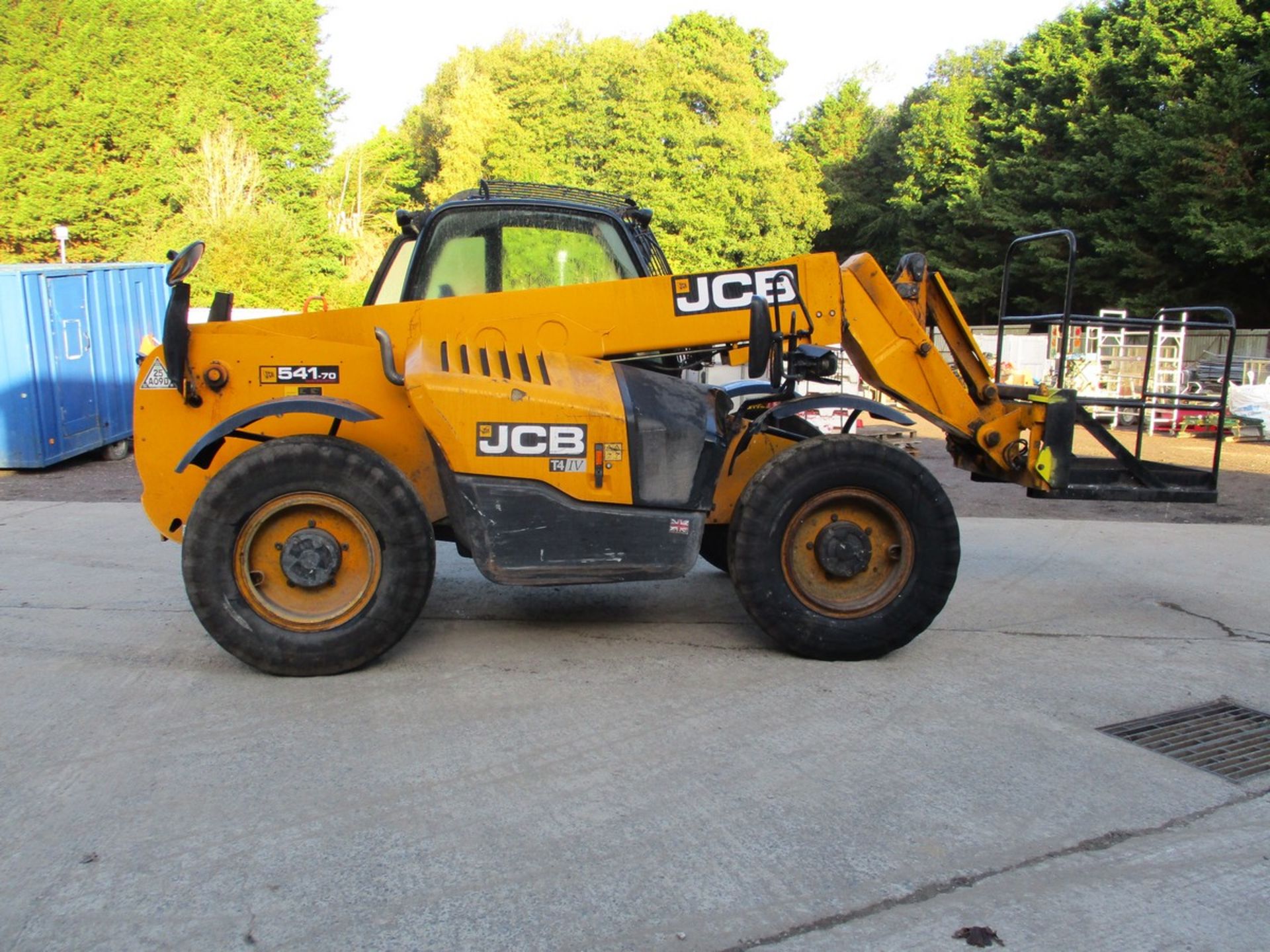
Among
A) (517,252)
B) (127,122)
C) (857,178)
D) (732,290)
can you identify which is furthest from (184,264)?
(857,178)

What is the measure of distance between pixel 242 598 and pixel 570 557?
1.53m

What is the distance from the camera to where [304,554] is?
4953 millimetres

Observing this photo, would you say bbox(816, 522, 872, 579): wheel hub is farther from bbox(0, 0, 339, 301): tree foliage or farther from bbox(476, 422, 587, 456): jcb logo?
bbox(0, 0, 339, 301): tree foliage

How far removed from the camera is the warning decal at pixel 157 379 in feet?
17.1

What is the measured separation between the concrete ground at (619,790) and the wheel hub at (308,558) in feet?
1.59

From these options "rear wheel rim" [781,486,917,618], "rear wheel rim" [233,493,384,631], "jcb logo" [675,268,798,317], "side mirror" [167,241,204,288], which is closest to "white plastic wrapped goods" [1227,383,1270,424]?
"rear wheel rim" [781,486,917,618]

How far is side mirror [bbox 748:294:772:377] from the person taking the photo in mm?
5137

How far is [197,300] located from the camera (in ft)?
96.0

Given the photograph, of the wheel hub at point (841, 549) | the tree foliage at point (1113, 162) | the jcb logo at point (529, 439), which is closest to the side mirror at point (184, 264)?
the jcb logo at point (529, 439)

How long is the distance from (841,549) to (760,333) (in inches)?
45.0

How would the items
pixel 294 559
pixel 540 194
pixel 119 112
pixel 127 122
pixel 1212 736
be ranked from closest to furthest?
pixel 1212 736 → pixel 294 559 → pixel 540 194 → pixel 119 112 → pixel 127 122

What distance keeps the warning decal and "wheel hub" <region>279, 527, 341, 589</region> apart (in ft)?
3.39

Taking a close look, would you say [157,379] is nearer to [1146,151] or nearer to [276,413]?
[276,413]

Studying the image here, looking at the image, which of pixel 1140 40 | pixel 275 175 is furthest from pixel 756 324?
pixel 275 175
